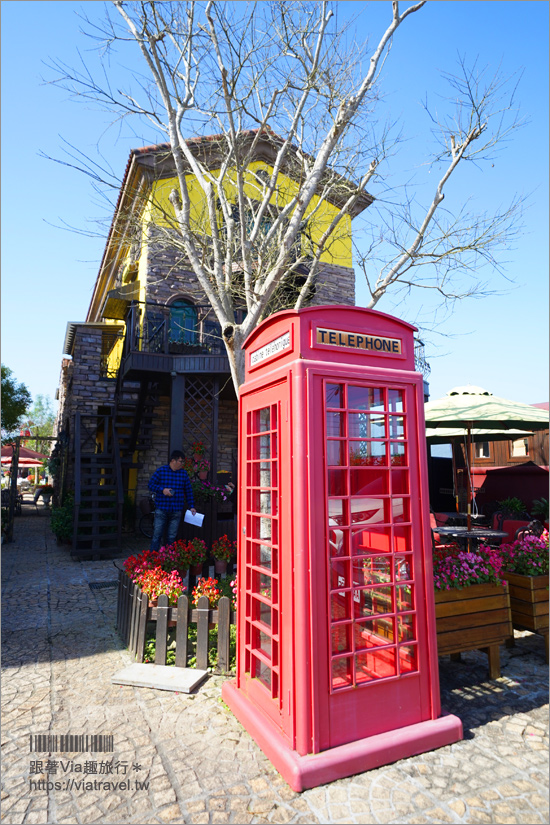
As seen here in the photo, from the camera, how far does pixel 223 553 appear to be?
21.6ft

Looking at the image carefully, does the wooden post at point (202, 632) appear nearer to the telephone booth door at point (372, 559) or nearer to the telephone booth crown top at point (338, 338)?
the telephone booth door at point (372, 559)

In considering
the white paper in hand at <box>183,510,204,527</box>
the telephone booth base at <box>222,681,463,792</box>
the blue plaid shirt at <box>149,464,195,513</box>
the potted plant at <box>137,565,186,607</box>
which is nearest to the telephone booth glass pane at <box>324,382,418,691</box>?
the telephone booth base at <box>222,681,463,792</box>

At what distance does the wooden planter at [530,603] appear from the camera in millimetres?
4527

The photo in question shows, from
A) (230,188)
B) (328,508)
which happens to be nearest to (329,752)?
(328,508)

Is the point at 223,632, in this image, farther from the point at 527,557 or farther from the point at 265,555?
the point at 527,557

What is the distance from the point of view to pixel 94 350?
14422 millimetres

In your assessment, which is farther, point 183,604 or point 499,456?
point 499,456

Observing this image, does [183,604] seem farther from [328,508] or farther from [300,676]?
[328,508]

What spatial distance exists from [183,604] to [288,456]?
2.31 m

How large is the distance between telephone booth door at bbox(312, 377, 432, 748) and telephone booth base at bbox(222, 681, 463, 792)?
76 millimetres

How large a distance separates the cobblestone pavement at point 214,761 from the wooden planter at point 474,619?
1.23ft

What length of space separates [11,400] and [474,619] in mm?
25471

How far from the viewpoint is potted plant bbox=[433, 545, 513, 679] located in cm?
412

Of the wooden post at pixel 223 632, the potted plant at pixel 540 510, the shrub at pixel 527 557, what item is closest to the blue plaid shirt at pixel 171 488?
the wooden post at pixel 223 632
